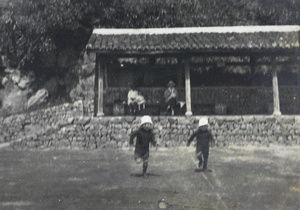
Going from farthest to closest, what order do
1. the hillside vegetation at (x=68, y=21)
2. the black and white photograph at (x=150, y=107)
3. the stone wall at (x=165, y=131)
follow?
the hillside vegetation at (x=68, y=21) < the stone wall at (x=165, y=131) < the black and white photograph at (x=150, y=107)

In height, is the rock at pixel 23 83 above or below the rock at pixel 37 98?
above

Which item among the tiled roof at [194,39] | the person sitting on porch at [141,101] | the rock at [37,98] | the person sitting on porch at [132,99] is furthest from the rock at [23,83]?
the person sitting on porch at [141,101]

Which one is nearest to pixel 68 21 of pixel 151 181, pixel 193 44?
pixel 193 44

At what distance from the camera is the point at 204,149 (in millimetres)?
6305

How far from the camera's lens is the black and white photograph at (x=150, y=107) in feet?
17.1

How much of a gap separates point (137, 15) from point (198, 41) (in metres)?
4.37

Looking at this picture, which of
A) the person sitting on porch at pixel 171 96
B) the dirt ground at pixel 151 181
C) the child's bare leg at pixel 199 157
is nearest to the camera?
the dirt ground at pixel 151 181

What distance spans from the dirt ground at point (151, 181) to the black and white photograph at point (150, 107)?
3 centimetres

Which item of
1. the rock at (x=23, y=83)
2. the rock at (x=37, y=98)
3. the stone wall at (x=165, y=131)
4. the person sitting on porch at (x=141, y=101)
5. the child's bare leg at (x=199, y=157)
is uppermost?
the rock at (x=23, y=83)

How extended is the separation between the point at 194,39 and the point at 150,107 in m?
3.22

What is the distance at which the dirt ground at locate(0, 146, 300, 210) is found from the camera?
4.56m

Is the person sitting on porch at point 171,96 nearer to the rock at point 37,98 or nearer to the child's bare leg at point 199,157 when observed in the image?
the child's bare leg at point 199,157

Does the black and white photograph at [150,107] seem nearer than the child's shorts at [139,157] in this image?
Yes

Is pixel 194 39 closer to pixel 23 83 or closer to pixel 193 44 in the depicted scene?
pixel 193 44
